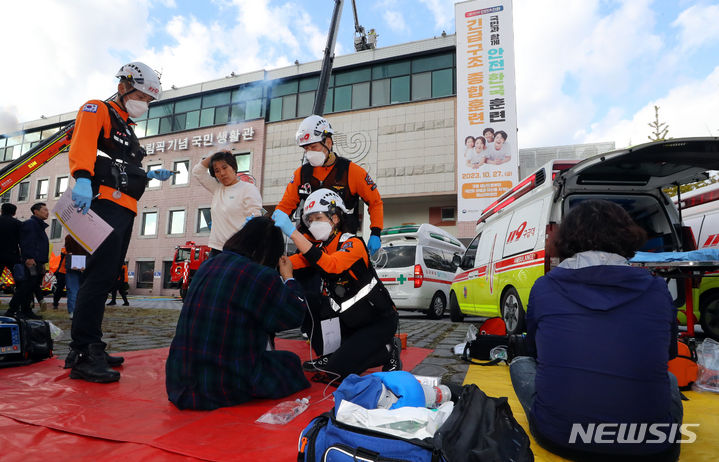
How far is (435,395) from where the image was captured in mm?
2080

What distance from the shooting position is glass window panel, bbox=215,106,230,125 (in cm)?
2678

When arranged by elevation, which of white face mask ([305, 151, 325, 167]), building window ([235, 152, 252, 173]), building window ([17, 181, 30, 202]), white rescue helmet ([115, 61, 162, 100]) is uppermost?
building window ([235, 152, 252, 173])

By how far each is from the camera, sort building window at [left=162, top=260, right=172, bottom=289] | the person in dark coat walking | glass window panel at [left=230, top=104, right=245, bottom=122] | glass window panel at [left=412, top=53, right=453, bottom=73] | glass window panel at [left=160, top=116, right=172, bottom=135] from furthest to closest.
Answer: glass window panel at [left=160, top=116, right=172, bottom=135] → glass window panel at [left=230, top=104, right=245, bottom=122] → building window at [left=162, top=260, right=172, bottom=289] → glass window panel at [left=412, top=53, right=453, bottom=73] → the person in dark coat walking

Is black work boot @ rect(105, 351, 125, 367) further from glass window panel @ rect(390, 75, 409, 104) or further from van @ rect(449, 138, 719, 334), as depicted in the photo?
glass window panel @ rect(390, 75, 409, 104)

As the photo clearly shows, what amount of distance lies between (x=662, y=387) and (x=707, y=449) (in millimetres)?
800

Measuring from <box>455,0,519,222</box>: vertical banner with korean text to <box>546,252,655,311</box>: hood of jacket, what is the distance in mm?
16607

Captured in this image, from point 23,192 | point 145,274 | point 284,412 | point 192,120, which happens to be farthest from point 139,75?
point 23,192

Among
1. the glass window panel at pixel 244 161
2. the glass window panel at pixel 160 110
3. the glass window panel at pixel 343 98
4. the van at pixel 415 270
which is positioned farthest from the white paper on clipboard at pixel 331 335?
the glass window panel at pixel 160 110

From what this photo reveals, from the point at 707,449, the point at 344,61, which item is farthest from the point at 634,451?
the point at 344,61

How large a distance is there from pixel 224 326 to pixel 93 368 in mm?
1471

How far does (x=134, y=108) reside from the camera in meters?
3.49

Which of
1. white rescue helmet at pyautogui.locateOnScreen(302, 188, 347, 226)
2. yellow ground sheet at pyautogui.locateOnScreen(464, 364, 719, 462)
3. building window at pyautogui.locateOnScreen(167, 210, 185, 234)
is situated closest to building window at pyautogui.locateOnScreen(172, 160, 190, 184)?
building window at pyautogui.locateOnScreen(167, 210, 185, 234)

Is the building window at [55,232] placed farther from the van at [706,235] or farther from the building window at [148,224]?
the van at [706,235]

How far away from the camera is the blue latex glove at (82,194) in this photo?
9.54 ft
